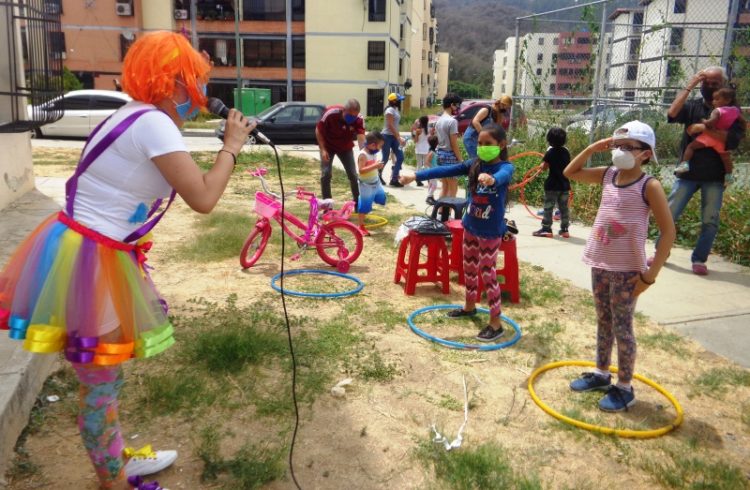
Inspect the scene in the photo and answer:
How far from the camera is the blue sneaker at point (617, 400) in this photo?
368 cm

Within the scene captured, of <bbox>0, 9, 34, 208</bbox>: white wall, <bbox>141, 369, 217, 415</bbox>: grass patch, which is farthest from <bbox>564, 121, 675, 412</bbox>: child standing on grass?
<bbox>0, 9, 34, 208</bbox>: white wall

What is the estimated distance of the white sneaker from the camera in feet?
9.25

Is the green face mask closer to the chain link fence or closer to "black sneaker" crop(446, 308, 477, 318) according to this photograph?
"black sneaker" crop(446, 308, 477, 318)

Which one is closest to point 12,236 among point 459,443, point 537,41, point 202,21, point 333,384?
point 333,384

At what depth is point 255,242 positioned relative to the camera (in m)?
6.51

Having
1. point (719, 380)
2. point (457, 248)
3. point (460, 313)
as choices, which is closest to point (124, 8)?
point (457, 248)

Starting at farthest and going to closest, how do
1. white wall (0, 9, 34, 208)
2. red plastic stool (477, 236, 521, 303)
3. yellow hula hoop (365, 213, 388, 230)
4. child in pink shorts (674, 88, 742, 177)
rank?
1. yellow hula hoop (365, 213, 388, 230)
2. white wall (0, 9, 34, 208)
3. child in pink shorts (674, 88, 742, 177)
4. red plastic stool (477, 236, 521, 303)

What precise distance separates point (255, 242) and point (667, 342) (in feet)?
13.3

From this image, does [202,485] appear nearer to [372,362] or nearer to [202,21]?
[372,362]

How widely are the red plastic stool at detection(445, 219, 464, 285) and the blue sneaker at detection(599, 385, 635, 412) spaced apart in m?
2.43

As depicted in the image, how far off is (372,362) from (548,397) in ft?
3.87

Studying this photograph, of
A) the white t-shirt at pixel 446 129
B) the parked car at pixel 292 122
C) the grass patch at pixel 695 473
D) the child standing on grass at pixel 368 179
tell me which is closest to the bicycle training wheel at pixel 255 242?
the child standing on grass at pixel 368 179

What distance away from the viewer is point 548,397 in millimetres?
3869

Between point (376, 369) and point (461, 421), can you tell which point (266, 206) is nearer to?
point (376, 369)
